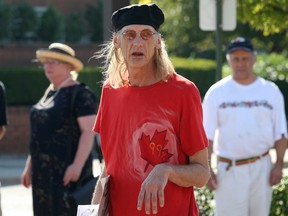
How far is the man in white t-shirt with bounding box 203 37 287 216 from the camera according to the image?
742 cm

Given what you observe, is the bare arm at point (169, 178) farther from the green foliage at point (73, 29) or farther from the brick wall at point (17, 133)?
the green foliage at point (73, 29)

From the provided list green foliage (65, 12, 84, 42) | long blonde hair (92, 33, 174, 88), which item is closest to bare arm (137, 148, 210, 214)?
long blonde hair (92, 33, 174, 88)

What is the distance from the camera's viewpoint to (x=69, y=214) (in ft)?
24.2

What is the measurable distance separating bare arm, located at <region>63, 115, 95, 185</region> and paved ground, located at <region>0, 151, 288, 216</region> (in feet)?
18.7

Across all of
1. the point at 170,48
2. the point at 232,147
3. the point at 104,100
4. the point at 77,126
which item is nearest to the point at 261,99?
the point at 232,147

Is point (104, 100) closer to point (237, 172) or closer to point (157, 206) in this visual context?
point (157, 206)

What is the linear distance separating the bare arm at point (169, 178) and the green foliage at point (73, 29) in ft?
88.6

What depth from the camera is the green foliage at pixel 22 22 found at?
97.9 feet

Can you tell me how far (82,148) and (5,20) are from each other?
22301mm

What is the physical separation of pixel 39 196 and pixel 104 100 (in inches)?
121

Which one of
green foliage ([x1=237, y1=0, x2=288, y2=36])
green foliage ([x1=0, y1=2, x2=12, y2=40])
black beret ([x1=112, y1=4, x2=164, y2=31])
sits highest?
black beret ([x1=112, y1=4, x2=164, y2=31])

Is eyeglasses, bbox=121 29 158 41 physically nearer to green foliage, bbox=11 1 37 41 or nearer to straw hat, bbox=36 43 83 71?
straw hat, bbox=36 43 83 71

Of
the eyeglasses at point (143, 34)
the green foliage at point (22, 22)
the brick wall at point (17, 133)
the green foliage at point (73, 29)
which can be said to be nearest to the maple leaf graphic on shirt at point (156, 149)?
the eyeglasses at point (143, 34)

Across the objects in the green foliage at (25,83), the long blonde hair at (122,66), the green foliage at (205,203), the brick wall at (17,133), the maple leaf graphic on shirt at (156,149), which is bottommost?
the brick wall at (17,133)
